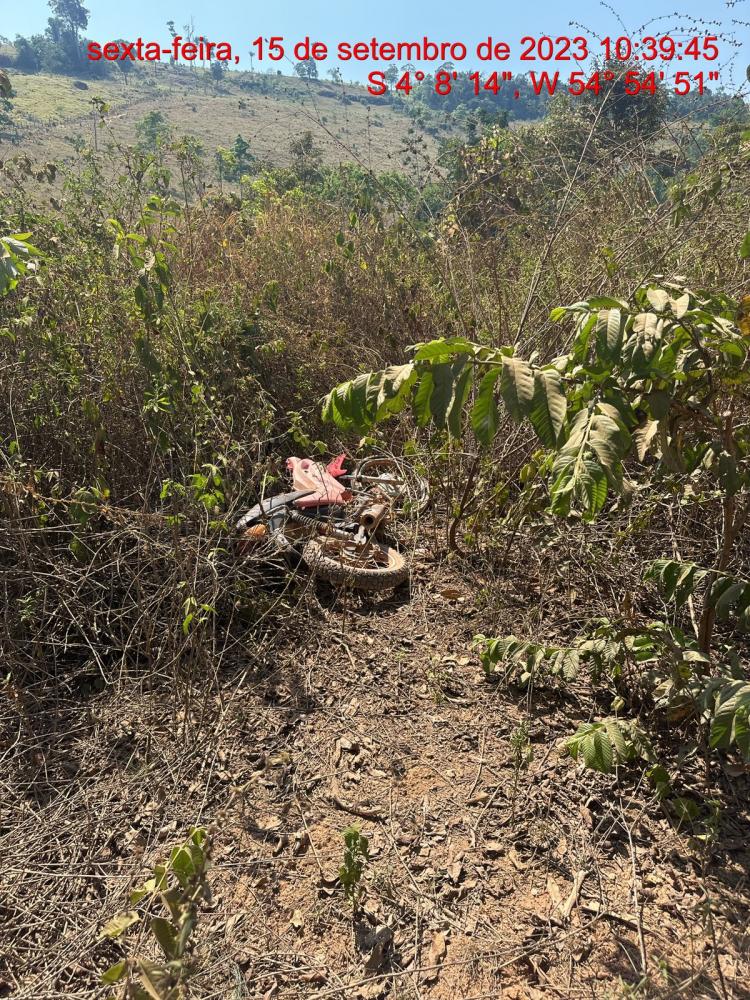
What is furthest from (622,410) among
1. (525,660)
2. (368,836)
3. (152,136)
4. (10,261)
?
(152,136)

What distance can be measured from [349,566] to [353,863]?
1751mm

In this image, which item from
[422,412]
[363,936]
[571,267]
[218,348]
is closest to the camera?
[422,412]

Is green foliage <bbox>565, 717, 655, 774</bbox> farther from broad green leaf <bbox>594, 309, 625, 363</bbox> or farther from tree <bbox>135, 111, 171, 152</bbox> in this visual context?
tree <bbox>135, 111, 171, 152</bbox>

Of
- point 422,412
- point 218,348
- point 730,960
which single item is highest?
point 422,412

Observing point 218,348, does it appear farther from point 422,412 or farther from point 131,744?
point 422,412

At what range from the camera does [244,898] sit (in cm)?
222

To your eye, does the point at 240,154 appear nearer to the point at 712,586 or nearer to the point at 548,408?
the point at 712,586

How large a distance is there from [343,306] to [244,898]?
4816mm

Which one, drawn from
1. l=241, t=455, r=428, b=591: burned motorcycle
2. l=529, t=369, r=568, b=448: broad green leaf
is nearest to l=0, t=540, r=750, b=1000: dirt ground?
l=241, t=455, r=428, b=591: burned motorcycle

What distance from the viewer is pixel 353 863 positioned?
Answer: 215cm

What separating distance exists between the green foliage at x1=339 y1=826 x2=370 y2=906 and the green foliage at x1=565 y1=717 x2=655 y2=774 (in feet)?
2.62

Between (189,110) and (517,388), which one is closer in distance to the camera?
(517,388)

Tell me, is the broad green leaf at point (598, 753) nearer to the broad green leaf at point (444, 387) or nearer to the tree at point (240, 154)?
the broad green leaf at point (444, 387)

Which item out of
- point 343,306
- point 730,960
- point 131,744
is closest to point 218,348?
point 343,306
